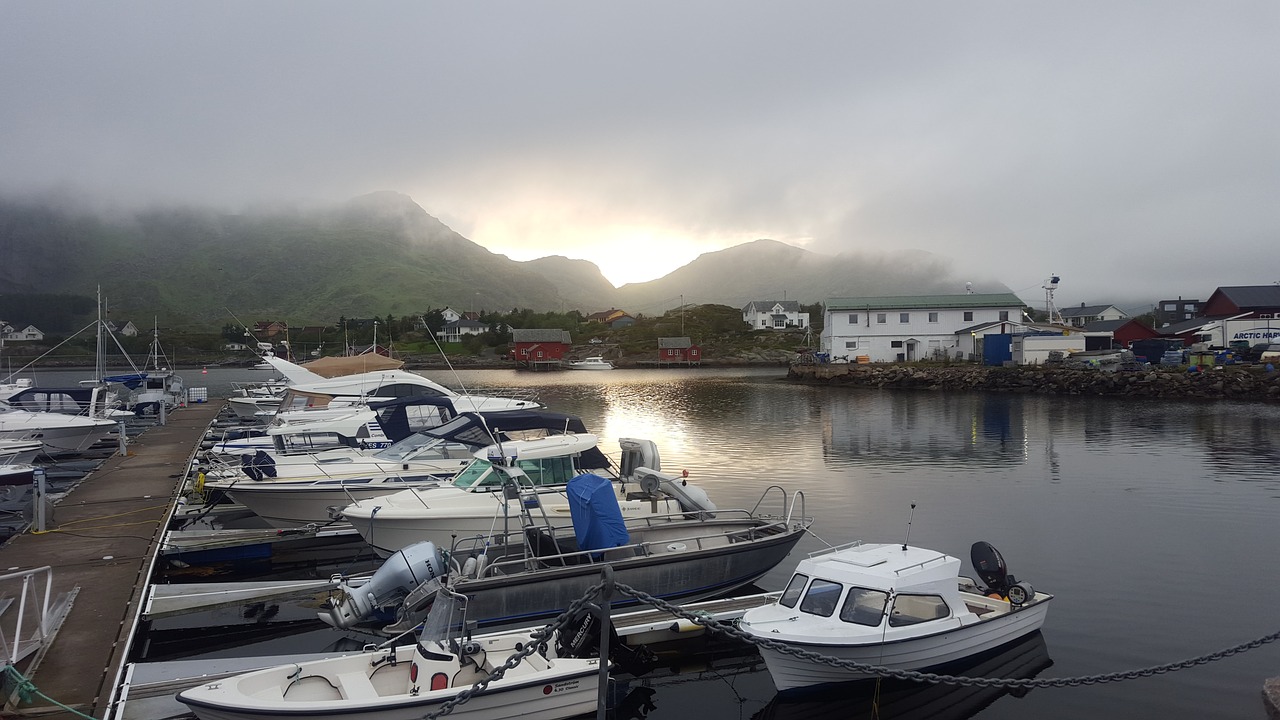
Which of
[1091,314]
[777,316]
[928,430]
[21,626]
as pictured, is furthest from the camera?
[777,316]

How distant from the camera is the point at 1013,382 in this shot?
6278 centimetres

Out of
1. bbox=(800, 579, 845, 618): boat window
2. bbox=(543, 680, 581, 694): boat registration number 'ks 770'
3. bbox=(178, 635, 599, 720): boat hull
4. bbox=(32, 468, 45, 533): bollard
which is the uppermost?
bbox=(32, 468, 45, 533): bollard

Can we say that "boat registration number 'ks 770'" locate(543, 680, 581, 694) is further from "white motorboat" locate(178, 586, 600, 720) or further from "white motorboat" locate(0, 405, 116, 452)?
"white motorboat" locate(0, 405, 116, 452)

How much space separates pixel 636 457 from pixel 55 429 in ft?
94.3

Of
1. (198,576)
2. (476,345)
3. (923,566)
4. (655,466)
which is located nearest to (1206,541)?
(923,566)

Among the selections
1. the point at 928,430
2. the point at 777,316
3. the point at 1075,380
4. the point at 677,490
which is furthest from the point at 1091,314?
the point at 677,490

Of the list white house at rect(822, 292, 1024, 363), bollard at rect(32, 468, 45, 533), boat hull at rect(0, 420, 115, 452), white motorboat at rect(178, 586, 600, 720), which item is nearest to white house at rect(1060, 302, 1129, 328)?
white house at rect(822, 292, 1024, 363)

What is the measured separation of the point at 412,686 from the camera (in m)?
8.72

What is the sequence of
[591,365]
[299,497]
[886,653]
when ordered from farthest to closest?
1. [591,365]
2. [299,497]
3. [886,653]

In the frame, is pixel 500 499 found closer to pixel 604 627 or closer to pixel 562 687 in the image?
pixel 562 687

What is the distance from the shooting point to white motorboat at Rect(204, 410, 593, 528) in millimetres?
18188

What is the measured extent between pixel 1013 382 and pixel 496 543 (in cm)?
5921

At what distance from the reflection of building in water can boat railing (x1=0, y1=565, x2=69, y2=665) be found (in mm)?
26891

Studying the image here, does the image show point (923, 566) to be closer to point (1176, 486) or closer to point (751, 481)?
point (751, 481)
